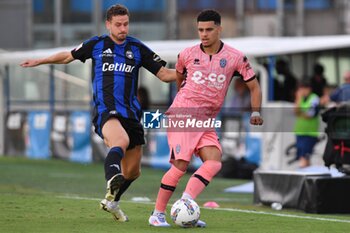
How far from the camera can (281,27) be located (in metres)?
38.4

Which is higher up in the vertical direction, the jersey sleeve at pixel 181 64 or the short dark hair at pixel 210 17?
the short dark hair at pixel 210 17

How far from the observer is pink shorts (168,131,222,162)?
11.5 metres

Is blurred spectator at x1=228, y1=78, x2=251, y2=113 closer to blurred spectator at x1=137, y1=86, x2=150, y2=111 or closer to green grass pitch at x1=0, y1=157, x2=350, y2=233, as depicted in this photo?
blurred spectator at x1=137, y1=86, x2=150, y2=111

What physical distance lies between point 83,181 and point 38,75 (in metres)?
10.5

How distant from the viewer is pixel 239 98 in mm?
24766

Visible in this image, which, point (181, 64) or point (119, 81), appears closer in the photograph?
point (181, 64)

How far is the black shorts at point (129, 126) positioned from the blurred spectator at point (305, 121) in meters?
Answer: 10.8

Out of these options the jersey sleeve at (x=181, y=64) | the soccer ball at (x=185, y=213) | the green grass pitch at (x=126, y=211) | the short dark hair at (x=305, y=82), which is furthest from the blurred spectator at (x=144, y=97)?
the soccer ball at (x=185, y=213)

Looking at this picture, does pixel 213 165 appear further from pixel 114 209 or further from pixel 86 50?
pixel 86 50

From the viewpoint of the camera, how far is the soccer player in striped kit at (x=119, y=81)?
11.9 m

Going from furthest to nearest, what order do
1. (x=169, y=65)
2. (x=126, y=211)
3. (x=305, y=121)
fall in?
1. (x=169, y=65)
2. (x=305, y=121)
3. (x=126, y=211)

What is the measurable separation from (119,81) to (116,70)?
4.5 inches

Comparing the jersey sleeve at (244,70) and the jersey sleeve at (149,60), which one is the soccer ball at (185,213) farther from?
the jersey sleeve at (149,60)

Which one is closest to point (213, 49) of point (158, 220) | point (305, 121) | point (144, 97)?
point (158, 220)
